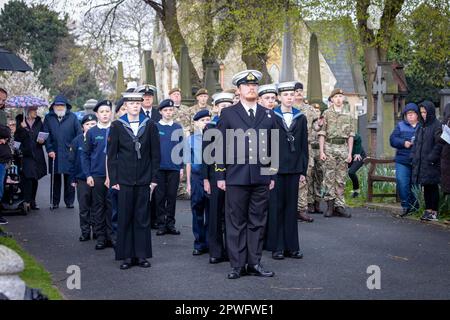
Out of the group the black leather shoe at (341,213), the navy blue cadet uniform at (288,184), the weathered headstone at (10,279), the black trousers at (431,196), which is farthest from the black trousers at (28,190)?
the weathered headstone at (10,279)

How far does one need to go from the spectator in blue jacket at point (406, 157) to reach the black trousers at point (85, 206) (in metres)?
5.63

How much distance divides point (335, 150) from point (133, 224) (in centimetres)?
587

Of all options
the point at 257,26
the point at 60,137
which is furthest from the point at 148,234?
the point at 257,26

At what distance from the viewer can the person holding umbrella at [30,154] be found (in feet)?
53.4

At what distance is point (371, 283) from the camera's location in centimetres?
877

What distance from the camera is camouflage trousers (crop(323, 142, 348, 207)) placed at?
49.5 ft

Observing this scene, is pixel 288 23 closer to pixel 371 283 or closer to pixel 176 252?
pixel 176 252

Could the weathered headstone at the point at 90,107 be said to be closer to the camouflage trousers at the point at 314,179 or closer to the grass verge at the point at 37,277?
the grass verge at the point at 37,277

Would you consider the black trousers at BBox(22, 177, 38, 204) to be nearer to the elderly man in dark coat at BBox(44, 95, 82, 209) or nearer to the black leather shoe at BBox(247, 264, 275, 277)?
the elderly man in dark coat at BBox(44, 95, 82, 209)

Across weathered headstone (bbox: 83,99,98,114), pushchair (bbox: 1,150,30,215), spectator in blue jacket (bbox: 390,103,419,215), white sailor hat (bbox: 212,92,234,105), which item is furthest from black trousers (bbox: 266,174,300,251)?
pushchair (bbox: 1,150,30,215)

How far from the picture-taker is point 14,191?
15.9 meters

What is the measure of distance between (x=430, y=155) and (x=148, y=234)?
5.62m

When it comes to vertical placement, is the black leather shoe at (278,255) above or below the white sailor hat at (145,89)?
below

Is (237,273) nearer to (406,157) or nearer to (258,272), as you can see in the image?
(258,272)
